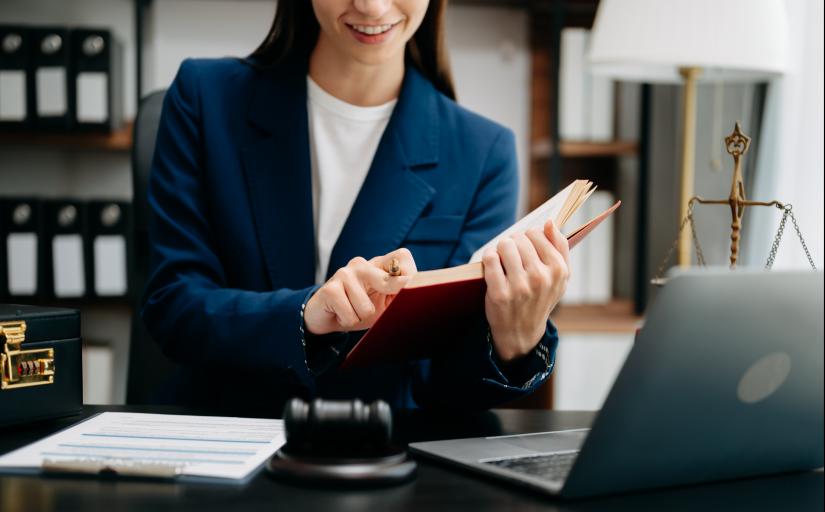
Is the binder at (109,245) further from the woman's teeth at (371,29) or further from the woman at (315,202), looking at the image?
the woman's teeth at (371,29)

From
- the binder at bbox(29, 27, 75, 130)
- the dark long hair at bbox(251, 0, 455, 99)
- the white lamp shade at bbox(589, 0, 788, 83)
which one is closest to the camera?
the dark long hair at bbox(251, 0, 455, 99)

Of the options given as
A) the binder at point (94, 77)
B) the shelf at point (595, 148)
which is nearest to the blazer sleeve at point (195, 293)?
the binder at point (94, 77)

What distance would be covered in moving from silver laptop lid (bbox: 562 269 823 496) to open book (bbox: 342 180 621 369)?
208mm

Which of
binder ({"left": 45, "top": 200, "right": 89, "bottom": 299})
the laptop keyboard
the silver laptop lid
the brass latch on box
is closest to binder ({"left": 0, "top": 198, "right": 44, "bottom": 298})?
binder ({"left": 45, "top": 200, "right": 89, "bottom": 299})

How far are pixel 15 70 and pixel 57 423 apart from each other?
179cm

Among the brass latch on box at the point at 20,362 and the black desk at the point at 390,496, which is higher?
the brass latch on box at the point at 20,362

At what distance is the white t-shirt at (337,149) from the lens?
1.26 meters

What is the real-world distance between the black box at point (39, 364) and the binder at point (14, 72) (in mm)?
1660

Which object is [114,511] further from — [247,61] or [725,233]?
[725,233]

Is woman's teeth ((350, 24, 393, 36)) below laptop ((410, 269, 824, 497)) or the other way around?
the other way around

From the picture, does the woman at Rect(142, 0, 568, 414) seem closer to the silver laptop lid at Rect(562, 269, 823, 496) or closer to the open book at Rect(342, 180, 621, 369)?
the open book at Rect(342, 180, 621, 369)

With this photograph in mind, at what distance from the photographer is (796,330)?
1.82 feet

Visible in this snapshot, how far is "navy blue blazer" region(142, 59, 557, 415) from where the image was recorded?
3.40 ft

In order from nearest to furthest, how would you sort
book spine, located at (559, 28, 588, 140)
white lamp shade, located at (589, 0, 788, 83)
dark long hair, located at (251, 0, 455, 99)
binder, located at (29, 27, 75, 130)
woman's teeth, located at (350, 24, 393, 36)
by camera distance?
woman's teeth, located at (350, 24, 393, 36), dark long hair, located at (251, 0, 455, 99), white lamp shade, located at (589, 0, 788, 83), binder, located at (29, 27, 75, 130), book spine, located at (559, 28, 588, 140)
